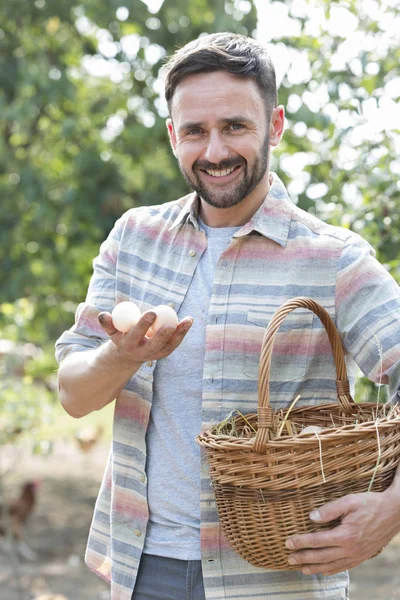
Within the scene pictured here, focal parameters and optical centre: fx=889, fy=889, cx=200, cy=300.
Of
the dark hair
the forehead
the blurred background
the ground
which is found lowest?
the ground

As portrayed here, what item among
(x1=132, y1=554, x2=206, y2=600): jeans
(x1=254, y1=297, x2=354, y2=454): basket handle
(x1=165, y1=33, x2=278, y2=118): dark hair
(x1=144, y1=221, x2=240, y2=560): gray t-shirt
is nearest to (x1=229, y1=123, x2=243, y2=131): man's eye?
(x1=165, y1=33, x2=278, y2=118): dark hair

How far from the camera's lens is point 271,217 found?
2.10m

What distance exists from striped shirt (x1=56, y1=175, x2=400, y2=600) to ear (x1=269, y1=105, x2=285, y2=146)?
0.39 ft

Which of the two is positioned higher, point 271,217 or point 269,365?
point 271,217

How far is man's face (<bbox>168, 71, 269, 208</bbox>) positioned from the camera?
2021 millimetres

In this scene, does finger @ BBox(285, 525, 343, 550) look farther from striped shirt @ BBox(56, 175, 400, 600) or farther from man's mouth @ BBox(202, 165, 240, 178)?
man's mouth @ BBox(202, 165, 240, 178)

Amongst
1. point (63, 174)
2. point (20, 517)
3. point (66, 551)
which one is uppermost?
point (63, 174)

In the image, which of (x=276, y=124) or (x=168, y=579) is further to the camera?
(x=276, y=124)

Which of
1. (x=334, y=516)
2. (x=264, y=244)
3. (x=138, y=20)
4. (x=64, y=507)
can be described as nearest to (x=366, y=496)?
(x=334, y=516)

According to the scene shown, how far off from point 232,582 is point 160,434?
0.37 m

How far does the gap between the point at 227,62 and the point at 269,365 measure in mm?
730

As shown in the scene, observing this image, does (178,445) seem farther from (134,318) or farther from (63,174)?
(63,174)

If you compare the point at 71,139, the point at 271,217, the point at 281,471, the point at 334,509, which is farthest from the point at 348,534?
the point at 71,139

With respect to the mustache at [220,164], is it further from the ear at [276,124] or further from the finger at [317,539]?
the finger at [317,539]
